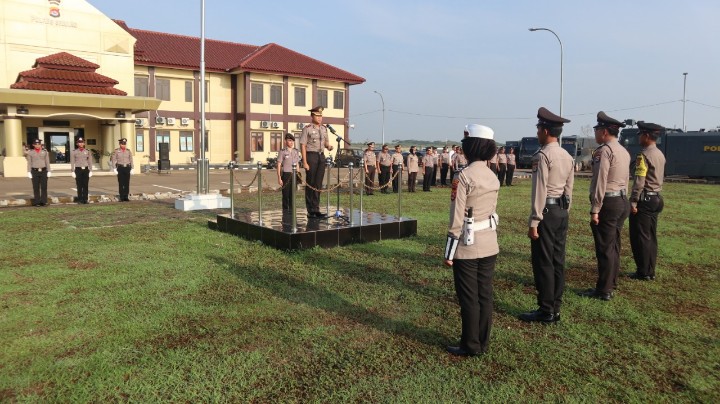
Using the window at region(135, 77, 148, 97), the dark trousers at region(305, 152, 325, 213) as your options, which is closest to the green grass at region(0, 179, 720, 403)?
the dark trousers at region(305, 152, 325, 213)

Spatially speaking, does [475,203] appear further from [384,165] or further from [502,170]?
[502,170]

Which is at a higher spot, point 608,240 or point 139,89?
point 139,89

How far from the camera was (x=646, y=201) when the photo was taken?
6535 millimetres

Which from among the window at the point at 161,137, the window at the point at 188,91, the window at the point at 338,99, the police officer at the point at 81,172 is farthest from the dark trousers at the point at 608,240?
the window at the point at 338,99

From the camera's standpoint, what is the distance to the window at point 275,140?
39909mm

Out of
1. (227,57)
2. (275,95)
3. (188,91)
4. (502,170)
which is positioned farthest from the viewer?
(227,57)

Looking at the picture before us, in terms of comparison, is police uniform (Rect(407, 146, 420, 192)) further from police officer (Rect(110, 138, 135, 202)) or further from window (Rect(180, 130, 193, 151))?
window (Rect(180, 130, 193, 151))

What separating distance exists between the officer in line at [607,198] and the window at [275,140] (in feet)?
116

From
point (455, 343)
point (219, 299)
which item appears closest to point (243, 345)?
point (219, 299)

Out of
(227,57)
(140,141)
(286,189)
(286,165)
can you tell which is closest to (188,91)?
(227,57)

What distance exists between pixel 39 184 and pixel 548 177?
1339cm

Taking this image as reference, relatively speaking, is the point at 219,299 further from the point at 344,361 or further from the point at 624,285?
the point at 624,285

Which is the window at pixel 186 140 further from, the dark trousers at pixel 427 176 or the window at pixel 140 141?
A: the dark trousers at pixel 427 176

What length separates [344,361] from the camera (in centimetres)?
405
